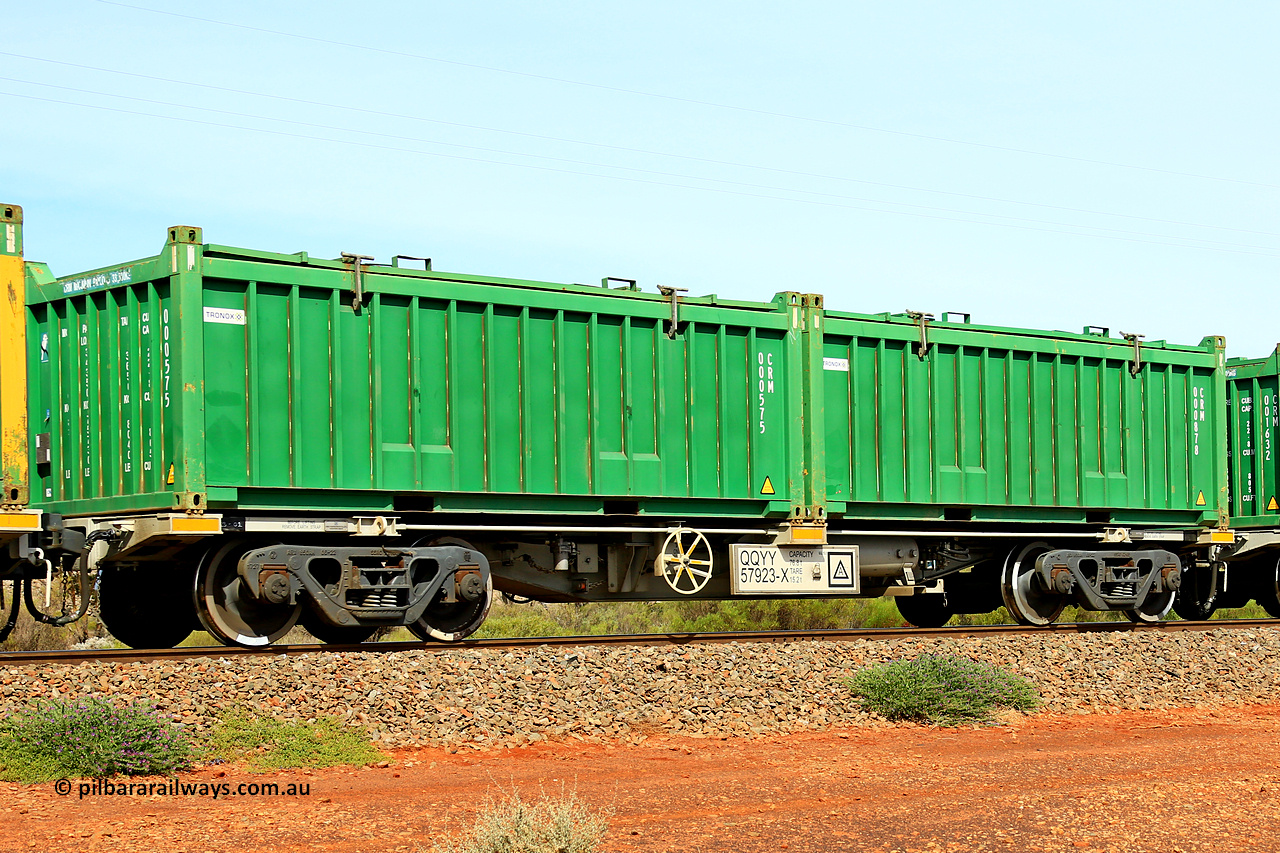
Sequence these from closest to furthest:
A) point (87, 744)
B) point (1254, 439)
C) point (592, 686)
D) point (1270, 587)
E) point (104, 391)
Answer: point (87, 744)
point (592, 686)
point (104, 391)
point (1270, 587)
point (1254, 439)

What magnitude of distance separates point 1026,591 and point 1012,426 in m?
1.96

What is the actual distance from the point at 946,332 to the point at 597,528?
507 centimetres

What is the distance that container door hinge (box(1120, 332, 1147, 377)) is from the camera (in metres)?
17.5

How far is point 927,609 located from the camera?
743 inches

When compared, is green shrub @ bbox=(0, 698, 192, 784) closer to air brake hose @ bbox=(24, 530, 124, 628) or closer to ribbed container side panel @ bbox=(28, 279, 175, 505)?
air brake hose @ bbox=(24, 530, 124, 628)

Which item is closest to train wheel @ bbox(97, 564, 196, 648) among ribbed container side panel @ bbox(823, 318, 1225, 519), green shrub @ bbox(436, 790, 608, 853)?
Result: ribbed container side panel @ bbox(823, 318, 1225, 519)

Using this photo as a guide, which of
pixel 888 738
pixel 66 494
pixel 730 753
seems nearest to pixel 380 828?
pixel 730 753

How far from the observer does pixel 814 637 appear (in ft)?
46.7

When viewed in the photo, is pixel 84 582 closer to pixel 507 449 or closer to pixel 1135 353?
pixel 507 449

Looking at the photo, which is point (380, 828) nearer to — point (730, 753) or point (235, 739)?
point (235, 739)

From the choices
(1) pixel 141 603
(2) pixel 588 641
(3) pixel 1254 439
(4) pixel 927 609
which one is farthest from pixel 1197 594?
(1) pixel 141 603

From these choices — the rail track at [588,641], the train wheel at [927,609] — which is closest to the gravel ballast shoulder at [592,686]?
the rail track at [588,641]

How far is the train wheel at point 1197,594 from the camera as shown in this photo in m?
18.7

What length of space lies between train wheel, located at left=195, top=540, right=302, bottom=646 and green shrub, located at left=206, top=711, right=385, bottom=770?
2.31 m
